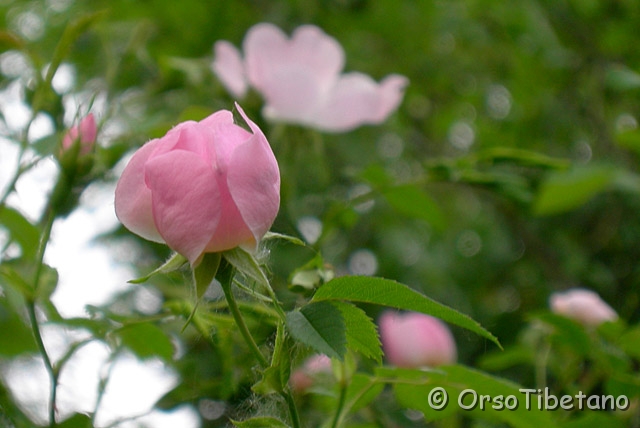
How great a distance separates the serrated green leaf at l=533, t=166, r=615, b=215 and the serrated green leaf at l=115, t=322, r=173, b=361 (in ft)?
1.71

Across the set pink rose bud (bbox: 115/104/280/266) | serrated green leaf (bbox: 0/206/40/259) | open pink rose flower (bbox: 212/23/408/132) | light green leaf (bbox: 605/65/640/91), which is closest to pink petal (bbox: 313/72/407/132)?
open pink rose flower (bbox: 212/23/408/132)

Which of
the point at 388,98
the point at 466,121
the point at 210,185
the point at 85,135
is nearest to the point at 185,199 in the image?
the point at 210,185

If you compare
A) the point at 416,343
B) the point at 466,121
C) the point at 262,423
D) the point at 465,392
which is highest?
the point at 262,423

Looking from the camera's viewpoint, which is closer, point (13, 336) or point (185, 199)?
point (185, 199)

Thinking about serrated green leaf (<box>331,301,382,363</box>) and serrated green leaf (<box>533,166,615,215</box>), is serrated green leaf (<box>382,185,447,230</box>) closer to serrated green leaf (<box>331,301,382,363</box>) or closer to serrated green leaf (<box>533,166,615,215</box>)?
serrated green leaf (<box>533,166,615,215</box>)

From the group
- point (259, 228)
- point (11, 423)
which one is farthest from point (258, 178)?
point (11, 423)

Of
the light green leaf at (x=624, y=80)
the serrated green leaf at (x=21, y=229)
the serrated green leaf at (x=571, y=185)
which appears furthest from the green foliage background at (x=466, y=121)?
the serrated green leaf at (x=21, y=229)

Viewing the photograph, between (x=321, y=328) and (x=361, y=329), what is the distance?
40 mm

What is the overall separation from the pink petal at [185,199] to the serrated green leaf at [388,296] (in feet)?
0.21

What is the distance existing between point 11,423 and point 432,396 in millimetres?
277

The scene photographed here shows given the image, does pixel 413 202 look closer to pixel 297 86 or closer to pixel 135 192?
pixel 297 86

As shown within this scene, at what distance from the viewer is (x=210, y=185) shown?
0.34 metres

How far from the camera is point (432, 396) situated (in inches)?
20.2

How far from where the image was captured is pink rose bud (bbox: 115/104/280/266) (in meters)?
0.33
